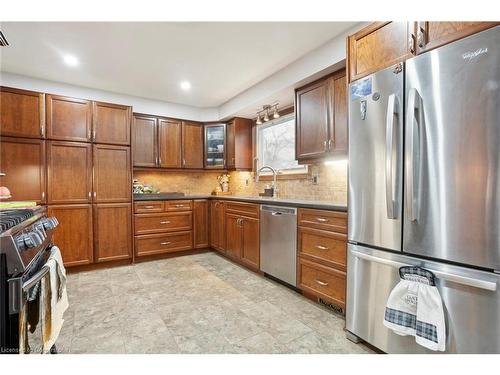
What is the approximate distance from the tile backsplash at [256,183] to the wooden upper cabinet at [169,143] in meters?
0.35

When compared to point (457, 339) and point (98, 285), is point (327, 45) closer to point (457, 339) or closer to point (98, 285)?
point (457, 339)

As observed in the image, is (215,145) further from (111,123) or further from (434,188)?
(434,188)

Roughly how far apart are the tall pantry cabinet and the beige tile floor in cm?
50

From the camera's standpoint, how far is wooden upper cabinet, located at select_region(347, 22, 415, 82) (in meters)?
1.53

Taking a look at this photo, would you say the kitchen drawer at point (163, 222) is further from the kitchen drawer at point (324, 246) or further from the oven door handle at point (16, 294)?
the oven door handle at point (16, 294)

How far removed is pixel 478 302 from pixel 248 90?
11.0ft

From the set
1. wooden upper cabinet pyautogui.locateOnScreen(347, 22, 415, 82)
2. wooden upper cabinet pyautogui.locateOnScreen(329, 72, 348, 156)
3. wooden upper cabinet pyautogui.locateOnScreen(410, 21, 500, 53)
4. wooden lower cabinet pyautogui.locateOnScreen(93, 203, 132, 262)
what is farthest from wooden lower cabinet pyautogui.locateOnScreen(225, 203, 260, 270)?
wooden upper cabinet pyautogui.locateOnScreen(410, 21, 500, 53)

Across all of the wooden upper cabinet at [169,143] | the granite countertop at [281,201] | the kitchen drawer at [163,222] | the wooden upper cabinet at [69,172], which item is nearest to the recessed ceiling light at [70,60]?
the wooden upper cabinet at [69,172]

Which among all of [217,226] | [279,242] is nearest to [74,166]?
[217,226]

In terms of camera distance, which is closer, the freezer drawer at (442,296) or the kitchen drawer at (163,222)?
the freezer drawer at (442,296)

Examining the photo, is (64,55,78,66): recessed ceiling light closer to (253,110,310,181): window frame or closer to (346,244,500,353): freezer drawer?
(253,110,310,181): window frame

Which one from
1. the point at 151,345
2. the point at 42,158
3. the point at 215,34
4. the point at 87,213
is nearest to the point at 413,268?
the point at 151,345

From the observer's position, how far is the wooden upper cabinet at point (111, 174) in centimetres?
331

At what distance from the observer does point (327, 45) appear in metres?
2.49
